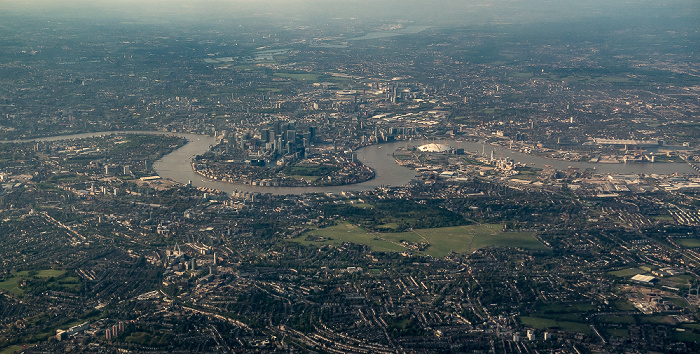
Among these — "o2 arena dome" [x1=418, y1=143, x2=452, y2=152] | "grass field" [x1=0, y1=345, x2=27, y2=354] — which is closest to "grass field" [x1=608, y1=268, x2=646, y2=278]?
"grass field" [x1=0, y1=345, x2=27, y2=354]

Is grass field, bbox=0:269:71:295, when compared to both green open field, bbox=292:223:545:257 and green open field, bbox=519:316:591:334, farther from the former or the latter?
green open field, bbox=519:316:591:334

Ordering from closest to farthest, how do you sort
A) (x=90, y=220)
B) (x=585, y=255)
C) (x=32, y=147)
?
(x=585, y=255) < (x=90, y=220) < (x=32, y=147)

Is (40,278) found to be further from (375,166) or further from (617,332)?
(375,166)

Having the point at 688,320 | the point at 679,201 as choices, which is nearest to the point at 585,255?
the point at 688,320

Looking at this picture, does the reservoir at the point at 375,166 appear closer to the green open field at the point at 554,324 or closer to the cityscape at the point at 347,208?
the cityscape at the point at 347,208

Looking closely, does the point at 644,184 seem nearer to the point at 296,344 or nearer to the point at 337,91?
the point at 296,344

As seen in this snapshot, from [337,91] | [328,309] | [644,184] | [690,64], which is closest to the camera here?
[328,309]

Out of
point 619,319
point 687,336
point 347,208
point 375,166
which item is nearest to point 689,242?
point 619,319
